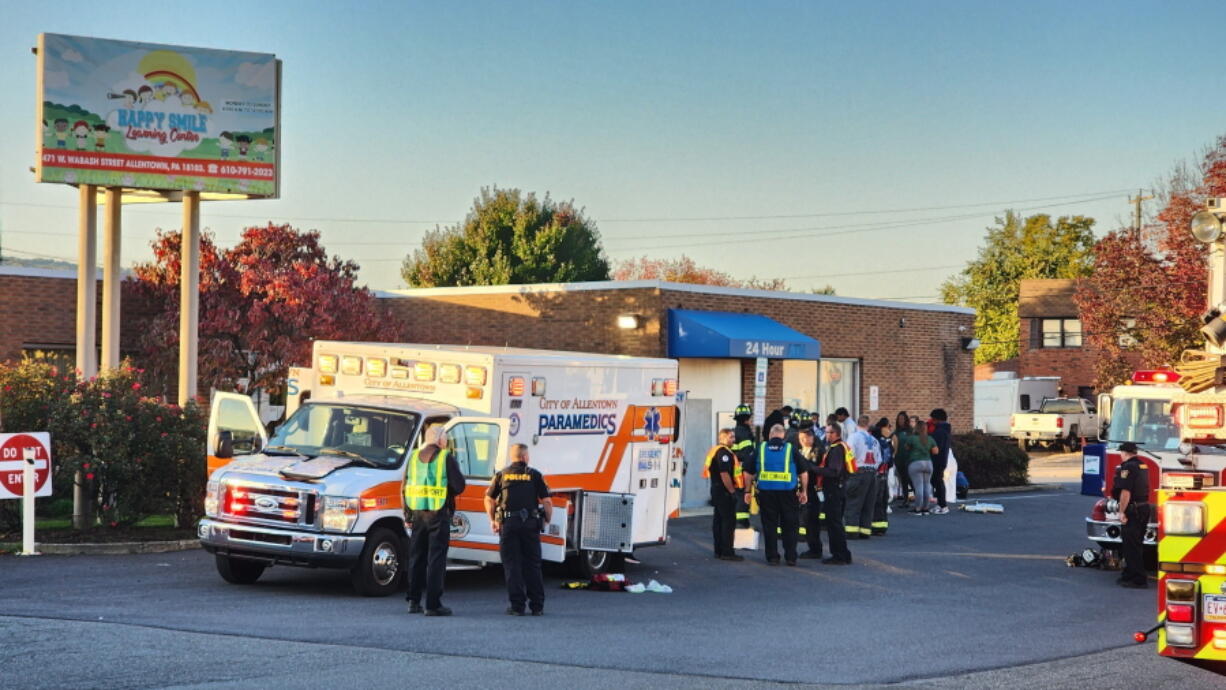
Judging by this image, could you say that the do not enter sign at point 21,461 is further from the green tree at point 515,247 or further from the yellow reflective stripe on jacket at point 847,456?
the green tree at point 515,247

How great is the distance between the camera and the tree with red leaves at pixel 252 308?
26375 mm

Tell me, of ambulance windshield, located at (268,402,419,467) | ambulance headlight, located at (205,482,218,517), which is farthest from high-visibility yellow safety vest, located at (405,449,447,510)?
ambulance headlight, located at (205,482,218,517)

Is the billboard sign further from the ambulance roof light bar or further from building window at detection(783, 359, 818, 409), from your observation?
the ambulance roof light bar

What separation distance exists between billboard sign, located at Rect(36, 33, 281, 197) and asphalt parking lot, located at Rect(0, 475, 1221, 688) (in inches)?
292

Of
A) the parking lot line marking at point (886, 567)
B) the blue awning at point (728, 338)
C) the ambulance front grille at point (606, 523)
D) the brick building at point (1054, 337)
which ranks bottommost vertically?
the parking lot line marking at point (886, 567)

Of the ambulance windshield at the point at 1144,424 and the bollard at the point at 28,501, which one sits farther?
the ambulance windshield at the point at 1144,424

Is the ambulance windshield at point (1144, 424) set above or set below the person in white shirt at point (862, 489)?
above

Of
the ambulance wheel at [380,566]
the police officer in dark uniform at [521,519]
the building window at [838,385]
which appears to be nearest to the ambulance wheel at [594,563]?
the ambulance wheel at [380,566]

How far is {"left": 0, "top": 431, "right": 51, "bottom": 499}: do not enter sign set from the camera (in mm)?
17859

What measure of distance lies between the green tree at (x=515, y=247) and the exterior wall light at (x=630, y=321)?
89.1 ft

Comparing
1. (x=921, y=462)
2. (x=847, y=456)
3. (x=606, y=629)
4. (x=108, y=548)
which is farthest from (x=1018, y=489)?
(x=606, y=629)

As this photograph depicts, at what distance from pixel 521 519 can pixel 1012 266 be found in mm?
75555

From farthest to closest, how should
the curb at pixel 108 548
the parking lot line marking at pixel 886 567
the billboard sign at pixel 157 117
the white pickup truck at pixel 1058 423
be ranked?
the white pickup truck at pixel 1058 423
the billboard sign at pixel 157 117
the parking lot line marking at pixel 886 567
the curb at pixel 108 548

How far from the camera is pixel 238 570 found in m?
15.4
